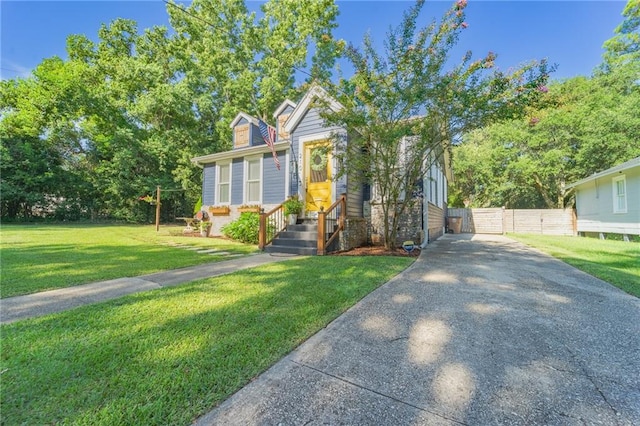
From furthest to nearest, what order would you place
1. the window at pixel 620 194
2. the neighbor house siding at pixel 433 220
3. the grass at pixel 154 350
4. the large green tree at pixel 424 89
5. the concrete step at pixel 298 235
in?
the window at pixel 620 194
the neighbor house siding at pixel 433 220
the concrete step at pixel 298 235
the large green tree at pixel 424 89
the grass at pixel 154 350

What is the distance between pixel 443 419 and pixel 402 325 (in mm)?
1138

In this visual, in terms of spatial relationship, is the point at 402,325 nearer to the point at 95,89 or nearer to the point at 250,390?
the point at 250,390

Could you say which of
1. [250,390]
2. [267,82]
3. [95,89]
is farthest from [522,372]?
[95,89]

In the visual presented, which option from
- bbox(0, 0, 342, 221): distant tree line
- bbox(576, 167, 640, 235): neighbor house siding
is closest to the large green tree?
bbox(576, 167, 640, 235): neighbor house siding

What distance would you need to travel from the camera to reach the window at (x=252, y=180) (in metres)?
10.2

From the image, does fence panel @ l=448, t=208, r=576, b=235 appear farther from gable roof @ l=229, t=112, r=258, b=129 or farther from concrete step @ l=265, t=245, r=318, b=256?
concrete step @ l=265, t=245, r=318, b=256

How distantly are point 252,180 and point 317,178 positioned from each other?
10.2ft

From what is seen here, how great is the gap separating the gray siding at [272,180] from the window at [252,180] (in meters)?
0.40

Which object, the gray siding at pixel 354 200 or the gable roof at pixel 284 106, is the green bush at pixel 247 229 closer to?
the gray siding at pixel 354 200

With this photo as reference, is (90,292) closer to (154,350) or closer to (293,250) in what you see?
(154,350)

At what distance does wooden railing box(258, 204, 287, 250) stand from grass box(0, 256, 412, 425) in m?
3.80

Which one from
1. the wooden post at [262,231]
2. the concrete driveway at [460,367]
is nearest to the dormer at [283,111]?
the wooden post at [262,231]

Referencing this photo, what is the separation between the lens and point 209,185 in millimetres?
11859

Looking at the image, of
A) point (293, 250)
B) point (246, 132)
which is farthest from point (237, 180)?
point (293, 250)
